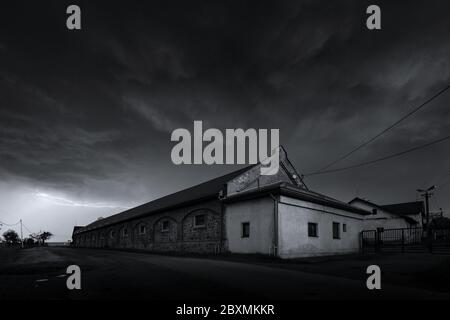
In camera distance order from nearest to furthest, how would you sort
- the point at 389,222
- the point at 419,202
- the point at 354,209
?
the point at 354,209 < the point at 389,222 < the point at 419,202

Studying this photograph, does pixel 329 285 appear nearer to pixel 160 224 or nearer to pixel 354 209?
pixel 354 209

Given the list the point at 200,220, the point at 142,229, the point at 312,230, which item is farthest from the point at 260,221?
the point at 142,229

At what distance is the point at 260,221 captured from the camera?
1741cm

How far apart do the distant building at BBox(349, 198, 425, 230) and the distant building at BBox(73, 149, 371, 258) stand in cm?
2587

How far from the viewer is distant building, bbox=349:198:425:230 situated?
47406 mm

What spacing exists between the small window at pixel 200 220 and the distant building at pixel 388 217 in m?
33.6

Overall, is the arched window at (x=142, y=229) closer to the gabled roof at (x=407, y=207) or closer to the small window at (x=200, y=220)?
the small window at (x=200, y=220)

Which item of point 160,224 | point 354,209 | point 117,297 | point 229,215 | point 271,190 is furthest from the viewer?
point 160,224

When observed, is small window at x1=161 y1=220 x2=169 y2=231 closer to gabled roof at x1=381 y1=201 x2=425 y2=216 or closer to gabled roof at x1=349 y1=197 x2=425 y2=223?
gabled roof at x1=349 y1=197 x2=425 y2=223

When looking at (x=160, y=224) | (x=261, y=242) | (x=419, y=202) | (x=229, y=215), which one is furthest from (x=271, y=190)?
(x=419, y=202)

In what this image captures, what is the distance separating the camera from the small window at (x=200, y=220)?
71.7 feet

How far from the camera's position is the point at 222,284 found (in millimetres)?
6914

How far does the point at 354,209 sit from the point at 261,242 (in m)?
10.3
